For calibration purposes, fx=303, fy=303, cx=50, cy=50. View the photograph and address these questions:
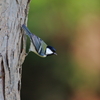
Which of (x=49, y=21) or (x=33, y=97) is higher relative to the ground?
(x=49, y=21)

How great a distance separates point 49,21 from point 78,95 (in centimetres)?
122

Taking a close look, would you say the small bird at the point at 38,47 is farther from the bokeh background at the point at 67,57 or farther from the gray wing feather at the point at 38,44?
the bokeh background at the point at 67,57

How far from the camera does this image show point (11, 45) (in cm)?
191

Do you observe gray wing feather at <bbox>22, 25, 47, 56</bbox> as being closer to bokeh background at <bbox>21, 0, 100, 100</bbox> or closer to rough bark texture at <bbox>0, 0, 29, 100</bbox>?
rough bark texture at <bbox>0, 0, 29, 100</bbox>

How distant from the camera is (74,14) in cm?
418

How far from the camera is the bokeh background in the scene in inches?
161

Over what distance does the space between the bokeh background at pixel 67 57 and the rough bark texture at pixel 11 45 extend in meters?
2.01

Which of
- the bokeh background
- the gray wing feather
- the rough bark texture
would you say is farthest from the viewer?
the bokeh background

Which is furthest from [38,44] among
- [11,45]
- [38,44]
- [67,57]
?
[67,57]

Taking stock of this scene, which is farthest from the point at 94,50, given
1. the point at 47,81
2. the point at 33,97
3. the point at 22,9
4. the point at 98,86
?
the point at 22,9

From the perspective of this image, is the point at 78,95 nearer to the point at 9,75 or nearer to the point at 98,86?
the point at 98,86

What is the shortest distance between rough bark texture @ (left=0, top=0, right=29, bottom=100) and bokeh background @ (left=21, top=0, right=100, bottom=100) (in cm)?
201

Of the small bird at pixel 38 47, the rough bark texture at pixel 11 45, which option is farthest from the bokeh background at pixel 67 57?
the rough bark texture at pixel 11 45

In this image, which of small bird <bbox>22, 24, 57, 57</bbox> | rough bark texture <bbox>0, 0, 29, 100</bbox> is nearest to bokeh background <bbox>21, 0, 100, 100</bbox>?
small bird <bbox>22, 24, 57, 57</bbox>
